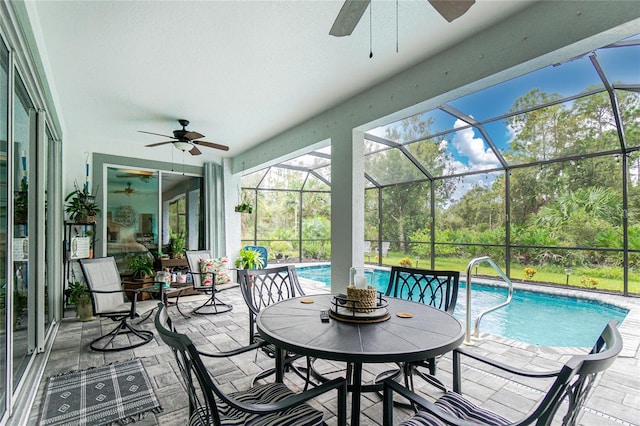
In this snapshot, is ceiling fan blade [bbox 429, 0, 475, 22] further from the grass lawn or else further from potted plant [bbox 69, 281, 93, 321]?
the grass lawn

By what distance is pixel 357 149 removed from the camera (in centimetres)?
392

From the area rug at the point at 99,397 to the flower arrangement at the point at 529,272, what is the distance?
7256 millimetres

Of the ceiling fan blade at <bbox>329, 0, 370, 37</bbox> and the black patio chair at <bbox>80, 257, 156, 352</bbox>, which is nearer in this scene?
the ceiling fan blade at <bbox>329, 0, 370, 37</bbox>

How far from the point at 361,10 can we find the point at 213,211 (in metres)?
6.01

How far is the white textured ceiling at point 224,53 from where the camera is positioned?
2.32 meters

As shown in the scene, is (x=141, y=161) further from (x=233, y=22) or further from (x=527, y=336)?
(x=527, y=336)

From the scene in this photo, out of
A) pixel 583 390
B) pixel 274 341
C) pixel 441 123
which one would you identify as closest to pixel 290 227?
pixel 441 123

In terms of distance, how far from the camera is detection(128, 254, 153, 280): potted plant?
521 centimetres

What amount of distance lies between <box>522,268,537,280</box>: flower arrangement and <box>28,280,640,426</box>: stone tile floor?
2518mm

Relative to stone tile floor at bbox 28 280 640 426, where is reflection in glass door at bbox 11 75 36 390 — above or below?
above

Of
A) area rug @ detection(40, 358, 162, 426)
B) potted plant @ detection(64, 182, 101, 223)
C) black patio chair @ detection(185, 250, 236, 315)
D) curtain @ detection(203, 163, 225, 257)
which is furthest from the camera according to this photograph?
curtain @ detection(203, 163, 225, 257)

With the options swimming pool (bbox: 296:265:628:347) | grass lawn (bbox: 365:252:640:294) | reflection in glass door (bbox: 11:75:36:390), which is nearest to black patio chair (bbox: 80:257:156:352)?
reflection in glass door (bbox: 11:75:36:390)

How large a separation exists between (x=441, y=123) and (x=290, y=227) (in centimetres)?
626

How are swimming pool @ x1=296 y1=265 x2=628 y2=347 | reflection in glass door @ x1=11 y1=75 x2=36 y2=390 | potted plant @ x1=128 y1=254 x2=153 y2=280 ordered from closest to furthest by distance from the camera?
reflection in glass door @ x1=11 y1=75 x2=36 y2=390
swimming pool @ x1=296 y1=265 x2=628 y2=347
potted plant @ x1=128 y1=254 x2=153 y2=280
